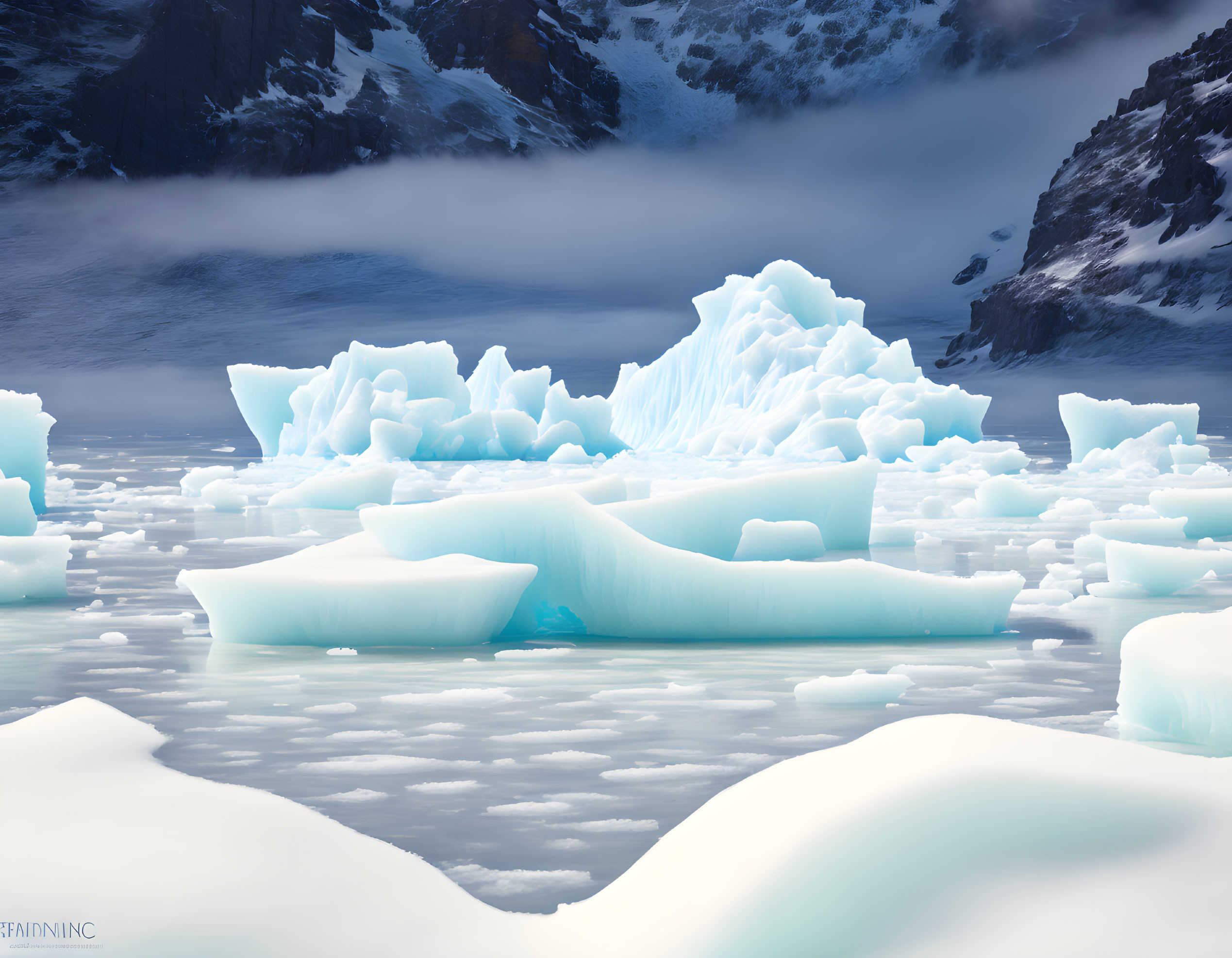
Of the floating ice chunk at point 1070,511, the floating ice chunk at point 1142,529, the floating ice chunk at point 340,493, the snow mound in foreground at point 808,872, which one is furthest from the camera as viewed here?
the floating ice chunk at point 340,493

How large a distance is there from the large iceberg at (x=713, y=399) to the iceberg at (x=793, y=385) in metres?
0.03

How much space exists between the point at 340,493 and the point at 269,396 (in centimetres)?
1442

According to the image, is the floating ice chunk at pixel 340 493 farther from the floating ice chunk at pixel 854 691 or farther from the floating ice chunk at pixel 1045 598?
the floating ice chunk at pixel 854 691

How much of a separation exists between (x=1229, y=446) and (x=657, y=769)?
28.0 meters

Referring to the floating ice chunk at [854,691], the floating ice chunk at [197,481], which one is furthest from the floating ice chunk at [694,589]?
the floating ice chunk at [197,481]

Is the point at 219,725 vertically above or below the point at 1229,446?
Answer: below

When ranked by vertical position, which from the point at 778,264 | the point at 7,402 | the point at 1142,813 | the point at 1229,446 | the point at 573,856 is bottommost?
the point at 573,856

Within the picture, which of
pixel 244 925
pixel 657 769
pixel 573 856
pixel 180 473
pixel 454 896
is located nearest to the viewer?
pixel 244 925

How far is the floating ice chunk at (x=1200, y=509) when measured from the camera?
33.4 feet

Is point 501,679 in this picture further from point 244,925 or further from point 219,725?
point 244,925

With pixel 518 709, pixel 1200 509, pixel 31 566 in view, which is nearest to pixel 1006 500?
pixel 1200 509

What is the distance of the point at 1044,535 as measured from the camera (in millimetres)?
10609

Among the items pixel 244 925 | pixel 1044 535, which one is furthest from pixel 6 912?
pixel 1044 535

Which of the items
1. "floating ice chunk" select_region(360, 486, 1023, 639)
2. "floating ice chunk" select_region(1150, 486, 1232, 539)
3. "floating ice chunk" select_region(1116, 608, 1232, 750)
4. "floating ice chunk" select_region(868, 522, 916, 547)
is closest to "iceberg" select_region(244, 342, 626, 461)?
"floating ice chunk" select_region(868, 522, 916, 547)
